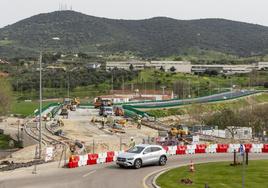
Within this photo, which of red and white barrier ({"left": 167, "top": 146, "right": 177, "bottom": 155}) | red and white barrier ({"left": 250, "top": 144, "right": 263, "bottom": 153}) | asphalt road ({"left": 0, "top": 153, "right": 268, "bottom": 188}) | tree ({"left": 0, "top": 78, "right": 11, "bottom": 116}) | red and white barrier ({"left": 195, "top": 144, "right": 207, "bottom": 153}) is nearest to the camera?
asphalt road ({"left": 0, "top": 153, "right": 268, "bottom": 188})

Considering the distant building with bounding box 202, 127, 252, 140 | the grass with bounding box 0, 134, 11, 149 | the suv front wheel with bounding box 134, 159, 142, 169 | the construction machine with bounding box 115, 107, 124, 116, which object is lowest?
the grass with bounding box 0, 134, 11, 149

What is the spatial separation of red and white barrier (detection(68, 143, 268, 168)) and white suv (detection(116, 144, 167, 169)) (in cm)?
287

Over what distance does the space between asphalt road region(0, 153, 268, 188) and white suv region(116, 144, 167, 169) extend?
411 mm

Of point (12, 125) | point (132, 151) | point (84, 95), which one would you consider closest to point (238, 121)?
point (12, 125)

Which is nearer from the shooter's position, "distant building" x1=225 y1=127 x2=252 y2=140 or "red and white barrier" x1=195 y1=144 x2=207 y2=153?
"red and white barrier" x1=195 y1=144 x2=207 y2=153

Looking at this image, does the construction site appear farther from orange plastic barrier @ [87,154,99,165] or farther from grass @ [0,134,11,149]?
grass @ [0,134,11,149]

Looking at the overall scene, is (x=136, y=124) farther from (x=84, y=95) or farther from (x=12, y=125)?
(x=84, y=95)

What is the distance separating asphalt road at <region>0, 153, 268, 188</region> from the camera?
97.8 ft

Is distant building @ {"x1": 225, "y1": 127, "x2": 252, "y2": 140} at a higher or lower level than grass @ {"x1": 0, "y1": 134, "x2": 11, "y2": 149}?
higher

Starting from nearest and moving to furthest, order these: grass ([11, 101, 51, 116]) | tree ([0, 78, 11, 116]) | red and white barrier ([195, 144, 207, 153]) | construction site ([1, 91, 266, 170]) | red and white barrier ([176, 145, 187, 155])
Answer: construction site ([1, 91, 266, 170]) → red and white barrier ([176, 145, 187, 155]) → red and white barrier ([195, 144, 207, 153]) → tree ([0, 78, 11, 116]) → grass ([11, 101, 51, 116])

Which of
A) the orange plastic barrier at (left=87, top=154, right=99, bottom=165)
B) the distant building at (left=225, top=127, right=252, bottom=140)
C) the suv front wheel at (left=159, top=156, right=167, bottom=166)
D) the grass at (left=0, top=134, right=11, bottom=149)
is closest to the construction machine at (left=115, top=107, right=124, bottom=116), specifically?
the grass at (left=0, top=134, right=11, bottom=149)

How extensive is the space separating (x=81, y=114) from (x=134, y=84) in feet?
231

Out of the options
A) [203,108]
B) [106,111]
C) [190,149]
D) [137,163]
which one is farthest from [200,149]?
[203,108]

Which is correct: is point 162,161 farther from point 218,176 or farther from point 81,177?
point 81,177
